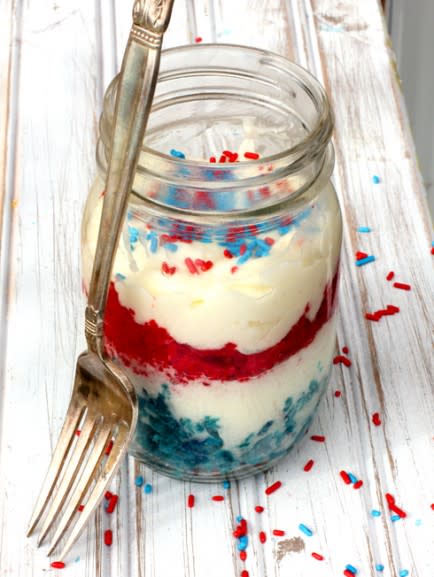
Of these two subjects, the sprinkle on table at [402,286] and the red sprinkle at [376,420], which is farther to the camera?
the sprinkle on table at [402,286]

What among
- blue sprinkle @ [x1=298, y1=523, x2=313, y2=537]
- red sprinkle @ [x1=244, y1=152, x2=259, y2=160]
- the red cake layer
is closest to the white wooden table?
blue sprinkle @ [x1=298, y1=523, x2=313, y2=537]

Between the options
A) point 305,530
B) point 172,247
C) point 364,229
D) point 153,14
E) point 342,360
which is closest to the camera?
point 153,14

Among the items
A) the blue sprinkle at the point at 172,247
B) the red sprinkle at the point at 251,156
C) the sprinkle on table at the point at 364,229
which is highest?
the sprinkle on table at the point at 364,229

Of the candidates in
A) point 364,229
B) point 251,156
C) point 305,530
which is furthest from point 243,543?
point 364,229

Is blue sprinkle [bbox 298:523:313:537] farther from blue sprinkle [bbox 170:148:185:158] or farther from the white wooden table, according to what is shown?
blue sprinkle [bbox 170:148:185:158]

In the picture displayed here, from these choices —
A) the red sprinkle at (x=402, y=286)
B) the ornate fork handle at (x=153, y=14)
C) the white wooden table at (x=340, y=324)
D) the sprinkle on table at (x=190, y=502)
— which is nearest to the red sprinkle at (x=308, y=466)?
the white wooden table at (x=340, y=324)

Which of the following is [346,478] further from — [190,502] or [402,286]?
[402,286]

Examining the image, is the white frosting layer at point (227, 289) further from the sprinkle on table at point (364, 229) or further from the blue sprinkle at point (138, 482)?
the sprinkle on table at point (364, 229)
